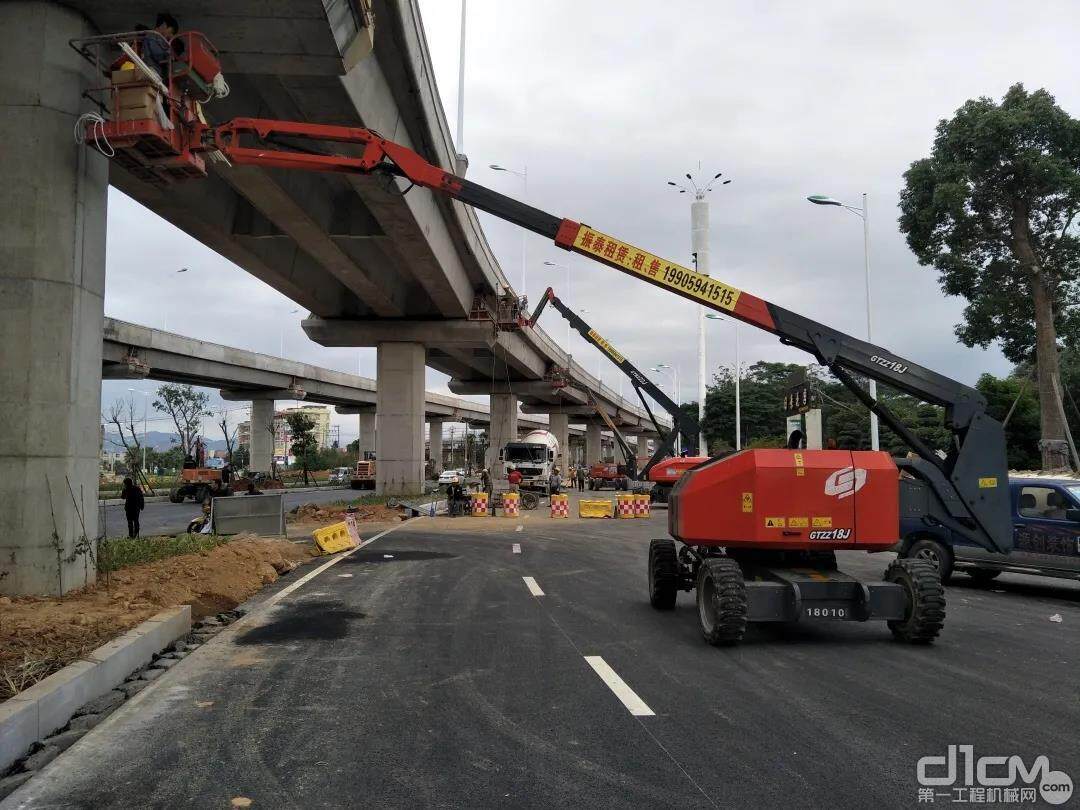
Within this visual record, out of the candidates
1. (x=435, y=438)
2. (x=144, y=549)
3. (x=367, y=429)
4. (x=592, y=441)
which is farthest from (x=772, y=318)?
(x=435, y=438)

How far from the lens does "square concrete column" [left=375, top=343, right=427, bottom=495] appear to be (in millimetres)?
37875

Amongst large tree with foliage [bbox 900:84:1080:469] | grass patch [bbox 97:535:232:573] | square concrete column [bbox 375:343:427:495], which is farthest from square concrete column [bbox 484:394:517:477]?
grass patch [bbox 97:535:232:573]

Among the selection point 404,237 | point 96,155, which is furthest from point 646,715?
point 404,237

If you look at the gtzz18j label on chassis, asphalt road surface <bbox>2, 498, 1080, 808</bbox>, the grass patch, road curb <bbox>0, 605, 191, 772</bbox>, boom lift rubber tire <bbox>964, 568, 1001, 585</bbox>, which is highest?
the gtzz18j label on chassis

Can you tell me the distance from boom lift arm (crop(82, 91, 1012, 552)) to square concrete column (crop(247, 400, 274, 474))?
173ft

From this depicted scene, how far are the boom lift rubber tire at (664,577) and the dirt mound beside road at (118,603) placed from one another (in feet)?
19.2

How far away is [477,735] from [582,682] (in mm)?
1576

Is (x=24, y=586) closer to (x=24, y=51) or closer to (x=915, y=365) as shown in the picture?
(x=24, y=51)

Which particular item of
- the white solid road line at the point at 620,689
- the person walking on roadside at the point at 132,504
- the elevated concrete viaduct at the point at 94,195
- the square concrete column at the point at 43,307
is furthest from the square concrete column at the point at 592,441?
the white solid road line at the point at 620,689

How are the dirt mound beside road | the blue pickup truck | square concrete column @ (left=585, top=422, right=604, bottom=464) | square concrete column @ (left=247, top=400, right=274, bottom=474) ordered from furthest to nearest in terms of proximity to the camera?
1. square concrete column @ (left=585, top=422, right=604, bottom=464)
2. square concrete column @ (left=247, top=400, right=274, bottom=474)
3. the blue pickup truck
4. the dirt mound beside road

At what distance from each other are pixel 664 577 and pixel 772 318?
4080 millimetres

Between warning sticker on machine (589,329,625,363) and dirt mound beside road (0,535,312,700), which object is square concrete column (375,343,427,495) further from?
dirt mound beside road (0,535,312,700)

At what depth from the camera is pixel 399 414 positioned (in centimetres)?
3803

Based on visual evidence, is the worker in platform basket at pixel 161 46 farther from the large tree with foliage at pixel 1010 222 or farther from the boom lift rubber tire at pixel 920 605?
the large tree with foliage at pixel 1010 222
